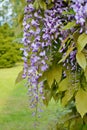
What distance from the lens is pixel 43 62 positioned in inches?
50.7

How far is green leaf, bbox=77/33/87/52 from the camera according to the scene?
1.13 metres

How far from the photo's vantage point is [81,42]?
113 cm

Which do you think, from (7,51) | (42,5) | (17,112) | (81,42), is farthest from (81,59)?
(7,51)

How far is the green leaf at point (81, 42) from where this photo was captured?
1128 millimetres

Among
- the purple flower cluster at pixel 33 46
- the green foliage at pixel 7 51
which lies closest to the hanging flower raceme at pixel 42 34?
the purple flower cluster at pixel 33 46

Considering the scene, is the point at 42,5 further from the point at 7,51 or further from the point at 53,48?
the point at 7,51

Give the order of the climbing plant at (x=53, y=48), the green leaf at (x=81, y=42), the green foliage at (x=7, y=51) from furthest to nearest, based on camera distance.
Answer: the green foliage at (x=7, y=51), the climbing plant at (x=53, y=48), the green leaf at (x=81, y=42)

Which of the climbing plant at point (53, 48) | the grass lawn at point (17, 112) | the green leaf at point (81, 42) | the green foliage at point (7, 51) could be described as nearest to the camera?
the green leaf at point (81, 42)

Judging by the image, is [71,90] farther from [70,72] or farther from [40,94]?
[40,94]

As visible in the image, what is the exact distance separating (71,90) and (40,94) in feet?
0.67

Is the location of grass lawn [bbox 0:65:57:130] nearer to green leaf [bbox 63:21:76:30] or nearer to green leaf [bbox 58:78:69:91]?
green leaf [bbox 58:78:69:91]

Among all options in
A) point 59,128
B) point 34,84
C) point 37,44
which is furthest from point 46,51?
point 59,128

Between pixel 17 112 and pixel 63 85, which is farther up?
pixel 63 85

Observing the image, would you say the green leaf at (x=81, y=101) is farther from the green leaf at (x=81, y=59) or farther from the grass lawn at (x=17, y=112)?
the grass lawn at (x=17, y=112)
